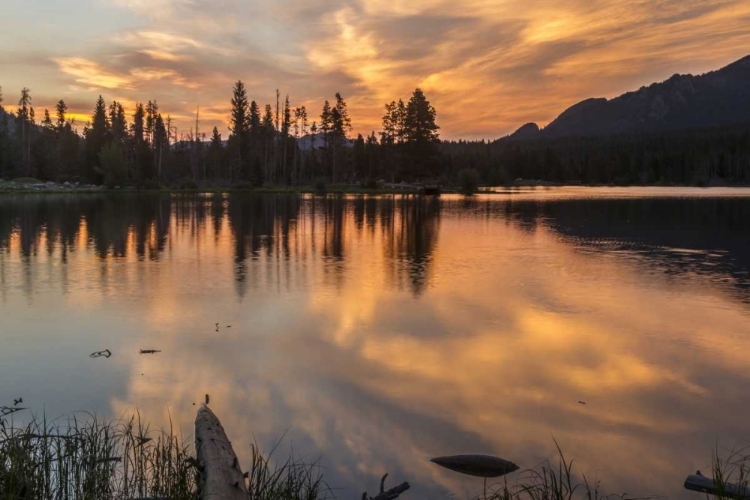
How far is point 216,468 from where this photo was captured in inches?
198

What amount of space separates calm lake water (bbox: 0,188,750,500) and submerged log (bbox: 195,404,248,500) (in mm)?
960

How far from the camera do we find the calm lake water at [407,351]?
7113 millimetres

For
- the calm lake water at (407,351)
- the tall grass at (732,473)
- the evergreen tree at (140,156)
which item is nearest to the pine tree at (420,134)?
the evergreen tree at (140,156)

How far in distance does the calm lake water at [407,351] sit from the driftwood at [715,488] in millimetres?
160

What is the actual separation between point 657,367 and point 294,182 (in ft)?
282

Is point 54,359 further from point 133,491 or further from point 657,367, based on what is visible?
point 657,367

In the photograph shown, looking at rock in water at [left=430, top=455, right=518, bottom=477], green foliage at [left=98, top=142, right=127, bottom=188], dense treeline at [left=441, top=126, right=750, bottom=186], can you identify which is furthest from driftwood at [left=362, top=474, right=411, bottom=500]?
dense treeline at [left=441, top=126, right=750, bottom=186]

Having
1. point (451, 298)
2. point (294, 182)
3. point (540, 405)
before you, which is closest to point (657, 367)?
point (540, 405)

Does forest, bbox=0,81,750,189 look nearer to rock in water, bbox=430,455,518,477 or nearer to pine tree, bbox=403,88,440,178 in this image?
pine tree, bbox=403,88,440,178

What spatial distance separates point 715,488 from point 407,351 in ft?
18.9

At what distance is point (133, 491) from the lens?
5.32 metres

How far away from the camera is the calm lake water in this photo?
23.3 ft

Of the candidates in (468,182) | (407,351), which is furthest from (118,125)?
(407,351)

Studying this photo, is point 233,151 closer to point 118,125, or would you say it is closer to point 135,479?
point 118,125
